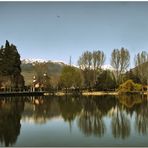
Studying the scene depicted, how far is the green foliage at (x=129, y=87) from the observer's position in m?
53.0

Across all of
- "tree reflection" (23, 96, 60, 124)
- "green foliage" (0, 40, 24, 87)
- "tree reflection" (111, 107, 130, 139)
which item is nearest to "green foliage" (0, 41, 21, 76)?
"green foliage" (0, 40, 24, 87)

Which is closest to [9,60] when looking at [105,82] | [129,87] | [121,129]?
[105,82]

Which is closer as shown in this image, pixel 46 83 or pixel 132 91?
pixel 132 91

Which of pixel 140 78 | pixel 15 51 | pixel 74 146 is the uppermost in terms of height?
pixel 15 51

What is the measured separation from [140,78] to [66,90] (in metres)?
14.5

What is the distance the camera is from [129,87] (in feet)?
175

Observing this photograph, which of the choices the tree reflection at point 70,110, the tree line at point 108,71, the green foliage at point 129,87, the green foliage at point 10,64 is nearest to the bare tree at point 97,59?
the tree line at point 108,71

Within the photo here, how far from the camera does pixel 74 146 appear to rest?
9.53 meters

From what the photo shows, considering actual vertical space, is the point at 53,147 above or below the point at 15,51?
below

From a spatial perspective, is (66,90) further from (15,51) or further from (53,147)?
(53,147)

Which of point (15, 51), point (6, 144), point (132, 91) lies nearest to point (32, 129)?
point (6, 144)

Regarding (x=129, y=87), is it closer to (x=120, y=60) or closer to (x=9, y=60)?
(x=120, y=60)

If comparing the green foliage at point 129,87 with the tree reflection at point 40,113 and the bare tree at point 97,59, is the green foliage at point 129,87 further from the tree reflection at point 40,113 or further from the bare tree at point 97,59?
the tree reflection at point 40,113

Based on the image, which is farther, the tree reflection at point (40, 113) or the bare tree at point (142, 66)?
the bare tree at point (142, 66)
